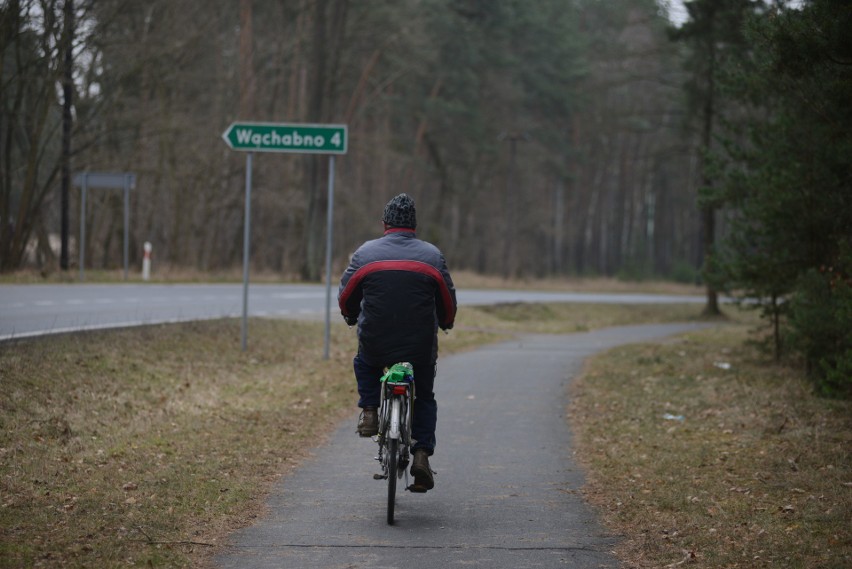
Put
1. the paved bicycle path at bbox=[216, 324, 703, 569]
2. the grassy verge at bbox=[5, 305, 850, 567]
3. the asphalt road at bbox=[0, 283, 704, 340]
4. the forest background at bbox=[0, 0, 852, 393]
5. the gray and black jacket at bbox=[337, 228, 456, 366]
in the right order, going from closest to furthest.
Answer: the paved bicycle path at bbox=[216, 324, 703, 569], the grassy verge at bbox=[5, 305, 850, 567], the gray and black jacket at bbox=[337, 228, 456, 366], the forest background at bbox=[0, 0, 852, 393], the asphalt road at bbox=[0, 283, 704, 340]

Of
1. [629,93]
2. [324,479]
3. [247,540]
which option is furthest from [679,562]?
[629,93]

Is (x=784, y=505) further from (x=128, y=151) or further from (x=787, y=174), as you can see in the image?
(x=128, y=151)

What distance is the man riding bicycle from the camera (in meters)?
7.30

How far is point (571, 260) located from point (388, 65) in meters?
39.6

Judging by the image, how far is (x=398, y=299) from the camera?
23.9ft

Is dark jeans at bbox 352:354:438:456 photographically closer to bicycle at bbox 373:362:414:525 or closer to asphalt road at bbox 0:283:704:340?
bicycle at bbox 373:362:414:525

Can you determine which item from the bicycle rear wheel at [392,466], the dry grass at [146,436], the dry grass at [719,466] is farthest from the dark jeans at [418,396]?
the dry grass at [719,466]

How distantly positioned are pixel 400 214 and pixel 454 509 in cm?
214

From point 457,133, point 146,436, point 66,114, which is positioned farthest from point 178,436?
point 457,133

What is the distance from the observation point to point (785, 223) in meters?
14.9

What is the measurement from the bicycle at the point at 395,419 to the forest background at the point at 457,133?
4247 mm

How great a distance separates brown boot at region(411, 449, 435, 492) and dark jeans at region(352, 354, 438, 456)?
52 millimetres

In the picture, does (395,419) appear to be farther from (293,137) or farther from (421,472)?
(293,137)

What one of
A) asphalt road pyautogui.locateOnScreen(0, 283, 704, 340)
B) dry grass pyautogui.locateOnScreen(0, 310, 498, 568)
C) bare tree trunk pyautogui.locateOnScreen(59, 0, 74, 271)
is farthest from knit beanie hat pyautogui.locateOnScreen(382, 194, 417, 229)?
bare tree trunk pyautogui.locateOnScreen(59, 0, 74, 271)
